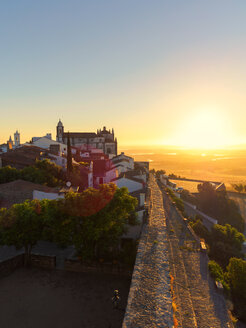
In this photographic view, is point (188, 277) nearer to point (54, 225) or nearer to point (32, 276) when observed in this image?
point (54, 225)

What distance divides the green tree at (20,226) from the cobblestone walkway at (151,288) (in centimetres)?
956

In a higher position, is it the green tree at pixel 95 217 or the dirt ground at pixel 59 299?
the green tree at pixel 95 217

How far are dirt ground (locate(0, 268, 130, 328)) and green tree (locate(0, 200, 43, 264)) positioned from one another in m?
3.14

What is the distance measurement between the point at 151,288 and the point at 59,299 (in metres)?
7.44

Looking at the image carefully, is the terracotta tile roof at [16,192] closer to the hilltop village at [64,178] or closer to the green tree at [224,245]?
the hilltop village at [64,178]

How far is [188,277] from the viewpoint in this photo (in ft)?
51.5

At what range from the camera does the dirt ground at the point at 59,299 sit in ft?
41.9

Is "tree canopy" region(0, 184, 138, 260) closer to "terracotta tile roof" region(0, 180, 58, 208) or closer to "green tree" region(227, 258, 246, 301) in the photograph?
"terracotta tile roof" region(0, 180, 58, 208)

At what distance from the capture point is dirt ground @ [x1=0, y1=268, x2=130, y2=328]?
12.8 m

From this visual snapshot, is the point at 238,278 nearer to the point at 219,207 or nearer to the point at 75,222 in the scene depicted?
the point at 75,222

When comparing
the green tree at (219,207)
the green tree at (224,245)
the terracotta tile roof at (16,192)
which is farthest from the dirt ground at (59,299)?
the green tree at (219,207)

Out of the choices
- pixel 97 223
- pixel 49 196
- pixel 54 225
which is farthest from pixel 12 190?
pixel 97 223

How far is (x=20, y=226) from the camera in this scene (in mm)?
17156

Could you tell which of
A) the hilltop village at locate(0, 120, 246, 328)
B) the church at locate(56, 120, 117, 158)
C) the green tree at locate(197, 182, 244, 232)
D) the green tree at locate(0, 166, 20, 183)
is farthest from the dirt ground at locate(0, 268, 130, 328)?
the church at locate(56, 120, 117, 158)
